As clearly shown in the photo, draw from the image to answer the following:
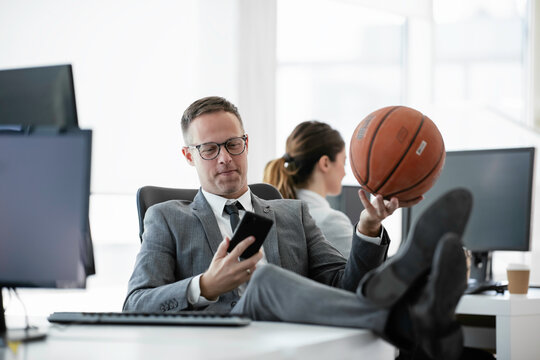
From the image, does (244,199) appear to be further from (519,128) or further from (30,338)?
(519,128)

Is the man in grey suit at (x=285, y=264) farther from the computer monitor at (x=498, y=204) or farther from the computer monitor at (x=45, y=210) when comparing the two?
the computer monitor at (x=498, y=204)

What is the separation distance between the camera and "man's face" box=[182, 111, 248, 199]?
6.50 ft

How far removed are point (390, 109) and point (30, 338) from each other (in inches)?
43.7

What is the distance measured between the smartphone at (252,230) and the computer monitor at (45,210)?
0.36 metres

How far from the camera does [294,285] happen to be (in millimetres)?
1303

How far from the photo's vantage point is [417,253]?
1.24m

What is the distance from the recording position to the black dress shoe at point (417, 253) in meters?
1.21

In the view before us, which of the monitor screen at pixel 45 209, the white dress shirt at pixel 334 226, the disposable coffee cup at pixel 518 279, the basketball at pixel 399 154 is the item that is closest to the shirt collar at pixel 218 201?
the basketball at pixel 399 154

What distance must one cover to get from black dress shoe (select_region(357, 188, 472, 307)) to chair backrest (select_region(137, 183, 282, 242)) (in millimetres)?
1012

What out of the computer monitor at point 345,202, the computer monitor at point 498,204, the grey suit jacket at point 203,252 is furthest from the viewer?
the computer monitor at point 345,202

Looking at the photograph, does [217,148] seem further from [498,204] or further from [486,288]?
[498,204]

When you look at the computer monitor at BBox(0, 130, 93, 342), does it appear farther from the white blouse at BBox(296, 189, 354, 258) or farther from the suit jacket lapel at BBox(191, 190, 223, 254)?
the white blouse at BBox(296, 189, 354, 258)

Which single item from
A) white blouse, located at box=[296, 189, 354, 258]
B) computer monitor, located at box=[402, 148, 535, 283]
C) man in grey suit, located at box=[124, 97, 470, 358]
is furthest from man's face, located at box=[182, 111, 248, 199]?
computer monitor, located at box=[402, 148, 535, 283]

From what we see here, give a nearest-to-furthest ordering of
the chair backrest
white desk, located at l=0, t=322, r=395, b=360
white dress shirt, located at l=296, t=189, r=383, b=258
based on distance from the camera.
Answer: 1. white desk, located at l=0, t=322, r=395, b=360
2. the chair backrest
3. white dress shirt, located at l=296, t=189, r=383, b=258
